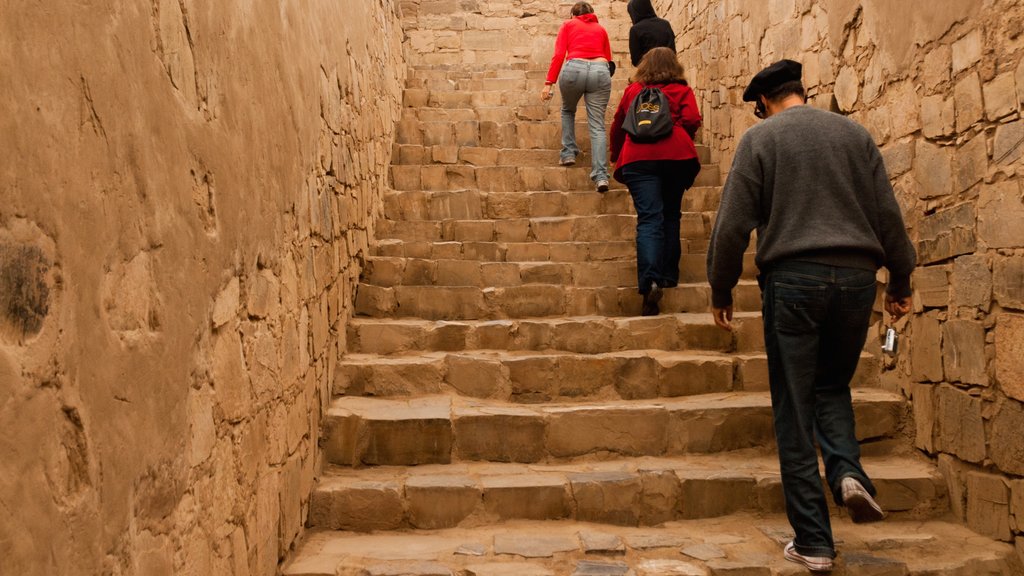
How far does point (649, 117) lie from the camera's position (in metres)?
Result: 4.39

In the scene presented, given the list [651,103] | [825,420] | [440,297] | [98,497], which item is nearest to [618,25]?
[651,103]

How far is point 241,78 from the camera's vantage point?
2238mm

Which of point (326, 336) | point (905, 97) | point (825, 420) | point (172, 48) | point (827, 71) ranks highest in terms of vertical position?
point (827, 71)

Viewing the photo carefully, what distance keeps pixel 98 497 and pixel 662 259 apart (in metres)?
3.42

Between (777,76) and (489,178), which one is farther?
(489,178)

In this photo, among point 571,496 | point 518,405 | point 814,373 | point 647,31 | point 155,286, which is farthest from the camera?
point 647,31

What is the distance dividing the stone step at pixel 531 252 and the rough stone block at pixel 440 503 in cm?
202

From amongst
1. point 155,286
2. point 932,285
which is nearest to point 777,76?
point 932,285

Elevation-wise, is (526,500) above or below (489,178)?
below

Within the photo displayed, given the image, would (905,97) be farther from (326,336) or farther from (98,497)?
(98,497)

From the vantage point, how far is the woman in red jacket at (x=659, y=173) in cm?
434

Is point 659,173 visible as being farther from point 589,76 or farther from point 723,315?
point 723,315

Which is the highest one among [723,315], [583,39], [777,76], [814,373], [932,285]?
[583,39]

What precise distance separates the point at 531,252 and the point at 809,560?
108 inches
